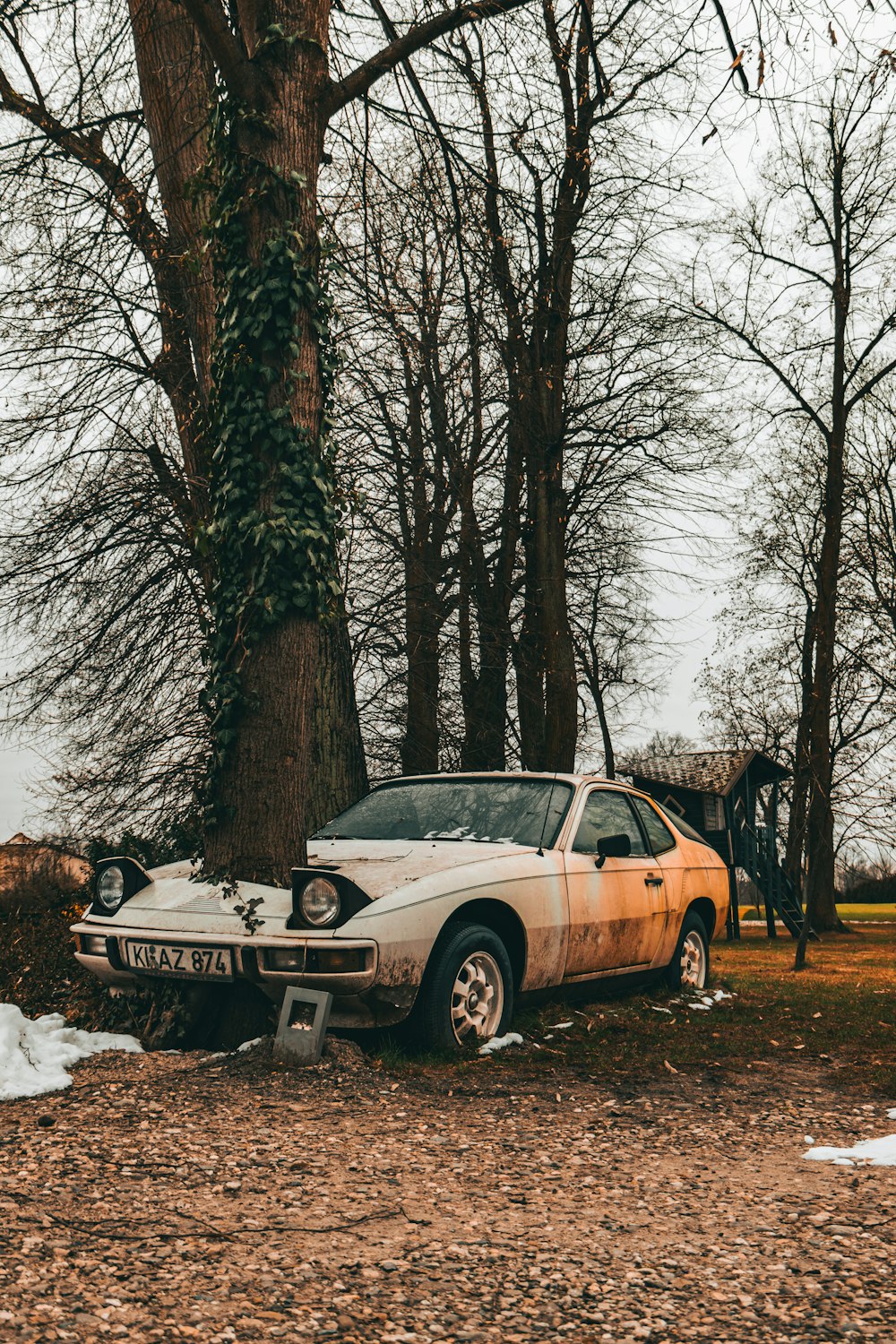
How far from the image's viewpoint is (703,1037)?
734 centimetres

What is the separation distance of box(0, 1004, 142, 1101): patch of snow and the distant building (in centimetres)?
615

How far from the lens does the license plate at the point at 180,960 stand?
6.04 metres

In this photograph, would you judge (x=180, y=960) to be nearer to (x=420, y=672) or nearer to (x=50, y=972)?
(x=50, y=972)

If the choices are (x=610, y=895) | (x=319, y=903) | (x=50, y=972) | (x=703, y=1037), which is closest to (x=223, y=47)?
(x=319, y=903)

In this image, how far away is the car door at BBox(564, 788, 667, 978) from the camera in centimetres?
736

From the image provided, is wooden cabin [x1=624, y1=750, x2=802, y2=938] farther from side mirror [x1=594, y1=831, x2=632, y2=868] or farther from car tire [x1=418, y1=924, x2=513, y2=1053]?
car tire [x1=418, y1=924, x2=513, y2=1053]

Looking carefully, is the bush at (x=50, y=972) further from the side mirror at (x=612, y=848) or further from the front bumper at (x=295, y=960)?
the side mirror at (x=612, y=848)

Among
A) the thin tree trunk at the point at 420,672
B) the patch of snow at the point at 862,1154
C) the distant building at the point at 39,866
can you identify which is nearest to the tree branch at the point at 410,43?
the thin tree trunk at the point at 420,672

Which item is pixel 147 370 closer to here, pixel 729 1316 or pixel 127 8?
pixel 127 8

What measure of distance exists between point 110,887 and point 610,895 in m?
3.06

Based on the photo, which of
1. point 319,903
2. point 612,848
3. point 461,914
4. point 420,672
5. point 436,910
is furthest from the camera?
point 420,672

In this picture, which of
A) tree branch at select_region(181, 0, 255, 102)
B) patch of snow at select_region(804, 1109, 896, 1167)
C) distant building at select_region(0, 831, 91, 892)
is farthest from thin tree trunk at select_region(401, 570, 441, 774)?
patch of snow at select_region(804, 1109, 896, 1167)

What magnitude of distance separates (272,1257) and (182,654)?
10.4m

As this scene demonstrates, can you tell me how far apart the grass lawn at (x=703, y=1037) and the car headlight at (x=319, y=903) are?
783 mm
